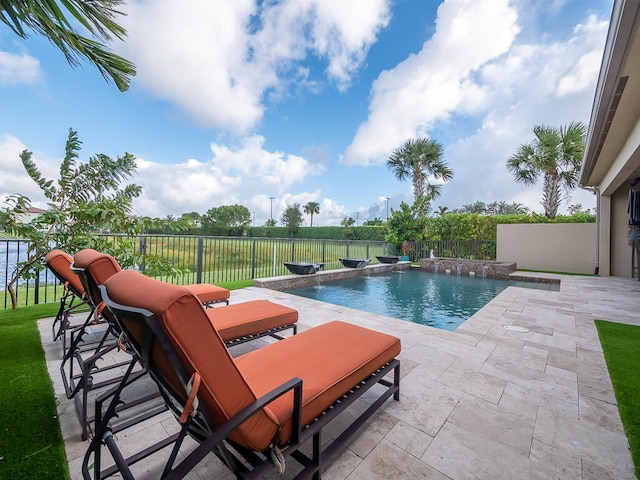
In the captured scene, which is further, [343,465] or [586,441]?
[586,441]

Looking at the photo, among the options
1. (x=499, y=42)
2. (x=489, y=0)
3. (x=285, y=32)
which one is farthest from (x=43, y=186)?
(x=499, y=42)

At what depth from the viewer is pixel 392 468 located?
5.18 feet

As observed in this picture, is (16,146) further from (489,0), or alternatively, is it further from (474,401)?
(489,0)

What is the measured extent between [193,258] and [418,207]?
11.7 m

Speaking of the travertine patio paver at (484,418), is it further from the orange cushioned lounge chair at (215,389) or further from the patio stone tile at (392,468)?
the orange cushioned lounge chair at (215,389)

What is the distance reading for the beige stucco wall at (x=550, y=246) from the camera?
1095 cm

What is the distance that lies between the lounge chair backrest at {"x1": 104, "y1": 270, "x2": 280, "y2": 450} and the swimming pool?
15.3 feet

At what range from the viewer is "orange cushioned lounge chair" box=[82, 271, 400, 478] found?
3.30 feet

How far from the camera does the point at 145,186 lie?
555cm

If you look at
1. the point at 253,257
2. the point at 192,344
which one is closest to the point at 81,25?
the point at 192,344

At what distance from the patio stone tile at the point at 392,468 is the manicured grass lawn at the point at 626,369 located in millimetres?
1168

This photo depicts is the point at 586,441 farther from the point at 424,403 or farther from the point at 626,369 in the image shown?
the point at 626,369

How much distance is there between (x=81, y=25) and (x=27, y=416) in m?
3.42

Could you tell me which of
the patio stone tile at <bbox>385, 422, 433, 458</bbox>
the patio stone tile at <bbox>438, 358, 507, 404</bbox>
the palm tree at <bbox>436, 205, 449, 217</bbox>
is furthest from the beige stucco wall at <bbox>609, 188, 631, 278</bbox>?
the patio stone tile at <bbox>385, 422, 433, 458</bbox>
